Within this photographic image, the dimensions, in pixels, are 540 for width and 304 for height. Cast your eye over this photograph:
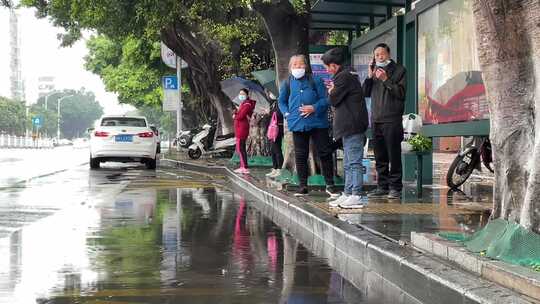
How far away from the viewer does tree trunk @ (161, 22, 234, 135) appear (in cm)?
2423

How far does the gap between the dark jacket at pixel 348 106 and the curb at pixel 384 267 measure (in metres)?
1.00

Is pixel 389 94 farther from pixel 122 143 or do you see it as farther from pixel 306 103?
pixel 122 143

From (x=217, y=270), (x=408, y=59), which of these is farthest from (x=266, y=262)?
(x=408, y=59)

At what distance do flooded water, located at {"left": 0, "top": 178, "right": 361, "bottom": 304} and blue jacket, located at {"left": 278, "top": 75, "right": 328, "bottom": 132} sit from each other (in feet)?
4.30

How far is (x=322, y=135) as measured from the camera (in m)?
9.32

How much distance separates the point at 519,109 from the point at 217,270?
8.51ft

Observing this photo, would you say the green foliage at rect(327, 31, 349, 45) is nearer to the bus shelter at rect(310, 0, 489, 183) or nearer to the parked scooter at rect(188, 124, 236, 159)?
the parked scooter at rect(188, 124, 236, 159)

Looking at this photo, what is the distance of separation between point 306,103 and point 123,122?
1251cm

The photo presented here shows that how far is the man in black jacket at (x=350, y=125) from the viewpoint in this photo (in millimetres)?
7977

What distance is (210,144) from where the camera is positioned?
25.5m

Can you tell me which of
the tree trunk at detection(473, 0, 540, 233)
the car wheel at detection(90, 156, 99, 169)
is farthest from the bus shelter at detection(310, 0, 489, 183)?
the car wheel at detection(90, 156, 99, 169)

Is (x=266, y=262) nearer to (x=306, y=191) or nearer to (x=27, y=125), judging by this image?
(x=306, y=191)

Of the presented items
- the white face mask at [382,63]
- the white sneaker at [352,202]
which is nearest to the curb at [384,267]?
the white sneaker at [352,202]

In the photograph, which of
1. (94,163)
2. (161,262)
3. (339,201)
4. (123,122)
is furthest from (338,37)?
(161,262)
